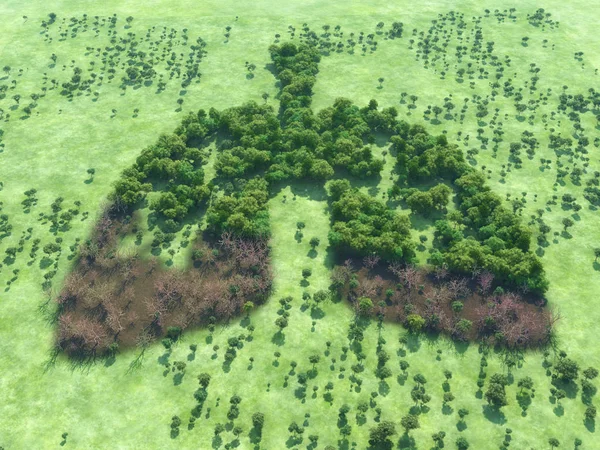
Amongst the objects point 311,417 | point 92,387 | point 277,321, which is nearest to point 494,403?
point 311,417

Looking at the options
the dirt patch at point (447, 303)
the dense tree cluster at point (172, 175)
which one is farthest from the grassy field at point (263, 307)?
the dense tree cluster at point (172, 175)

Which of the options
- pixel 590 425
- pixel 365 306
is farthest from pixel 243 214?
pixel 590 425

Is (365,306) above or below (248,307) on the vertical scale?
above

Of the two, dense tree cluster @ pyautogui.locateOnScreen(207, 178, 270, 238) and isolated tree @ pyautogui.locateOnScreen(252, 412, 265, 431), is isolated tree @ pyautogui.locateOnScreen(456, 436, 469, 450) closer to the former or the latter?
isolated tree @ pyautogui.locateOnScreen(252, 412, 265, 431)

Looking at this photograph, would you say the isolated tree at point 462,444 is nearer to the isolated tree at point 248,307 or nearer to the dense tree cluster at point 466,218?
the dense tree cluster at point 466,218

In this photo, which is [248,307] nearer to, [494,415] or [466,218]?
[494,415]

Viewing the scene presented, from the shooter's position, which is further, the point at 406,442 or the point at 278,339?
the point at 278,339

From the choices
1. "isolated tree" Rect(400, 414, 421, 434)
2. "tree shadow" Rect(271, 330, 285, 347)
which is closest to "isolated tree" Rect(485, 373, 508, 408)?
"isolated tree" Rect(400, 414, 421, 434)
